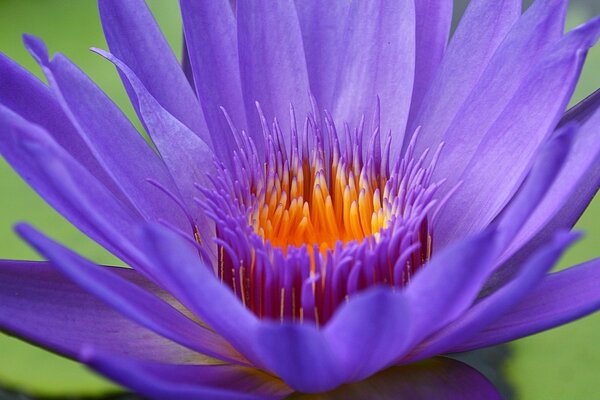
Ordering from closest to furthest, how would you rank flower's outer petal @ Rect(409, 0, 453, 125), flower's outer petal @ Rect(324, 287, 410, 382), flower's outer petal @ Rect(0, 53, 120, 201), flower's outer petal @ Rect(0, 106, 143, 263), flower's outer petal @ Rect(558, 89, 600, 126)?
flower's outer petal @ Rect(324, 287, 410, 382) < flower's outer petal @ Rect(0, 106, 143, 263) < flower's outer petal @ Rect(0, 53, 120, 201) < flower's outer petal @ Rect(558, 89, 600, 126) < flower's outer petal @ Rect(409, 0, 453, 125)

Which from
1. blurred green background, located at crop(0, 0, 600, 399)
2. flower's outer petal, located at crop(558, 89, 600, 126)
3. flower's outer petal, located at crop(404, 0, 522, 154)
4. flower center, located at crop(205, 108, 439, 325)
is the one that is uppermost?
flower's outer petal, located at crop(404, 0, 522, 154)

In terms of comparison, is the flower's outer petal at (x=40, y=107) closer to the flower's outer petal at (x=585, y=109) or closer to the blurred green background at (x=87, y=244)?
the blurred green background at (x=87, y=244)

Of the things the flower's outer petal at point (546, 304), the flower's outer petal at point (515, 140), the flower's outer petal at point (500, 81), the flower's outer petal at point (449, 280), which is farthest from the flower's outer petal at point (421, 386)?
the flower's outer petal at point (500, 81)

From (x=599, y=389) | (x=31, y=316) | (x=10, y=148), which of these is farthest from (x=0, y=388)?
(x=599, y=389)

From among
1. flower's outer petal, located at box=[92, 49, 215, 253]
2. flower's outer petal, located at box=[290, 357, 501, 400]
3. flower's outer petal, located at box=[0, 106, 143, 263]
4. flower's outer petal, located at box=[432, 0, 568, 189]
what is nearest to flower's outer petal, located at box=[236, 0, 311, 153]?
flower's outer petal, located at box=[92, 49, 215, 253]

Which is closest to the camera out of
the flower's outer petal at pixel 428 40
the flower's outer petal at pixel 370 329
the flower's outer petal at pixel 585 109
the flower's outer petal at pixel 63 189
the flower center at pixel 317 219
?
the flower's outer petal at pixel 370 329

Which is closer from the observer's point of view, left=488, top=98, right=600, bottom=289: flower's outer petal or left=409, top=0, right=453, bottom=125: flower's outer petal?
left=488, top=98, right=600, bottom=289: flower's outer petal

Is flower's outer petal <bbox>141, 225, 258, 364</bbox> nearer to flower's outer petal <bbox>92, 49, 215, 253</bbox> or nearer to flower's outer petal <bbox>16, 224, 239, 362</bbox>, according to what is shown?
flower's outer petal <bbox>16, 224, 239, 362</bbox>
